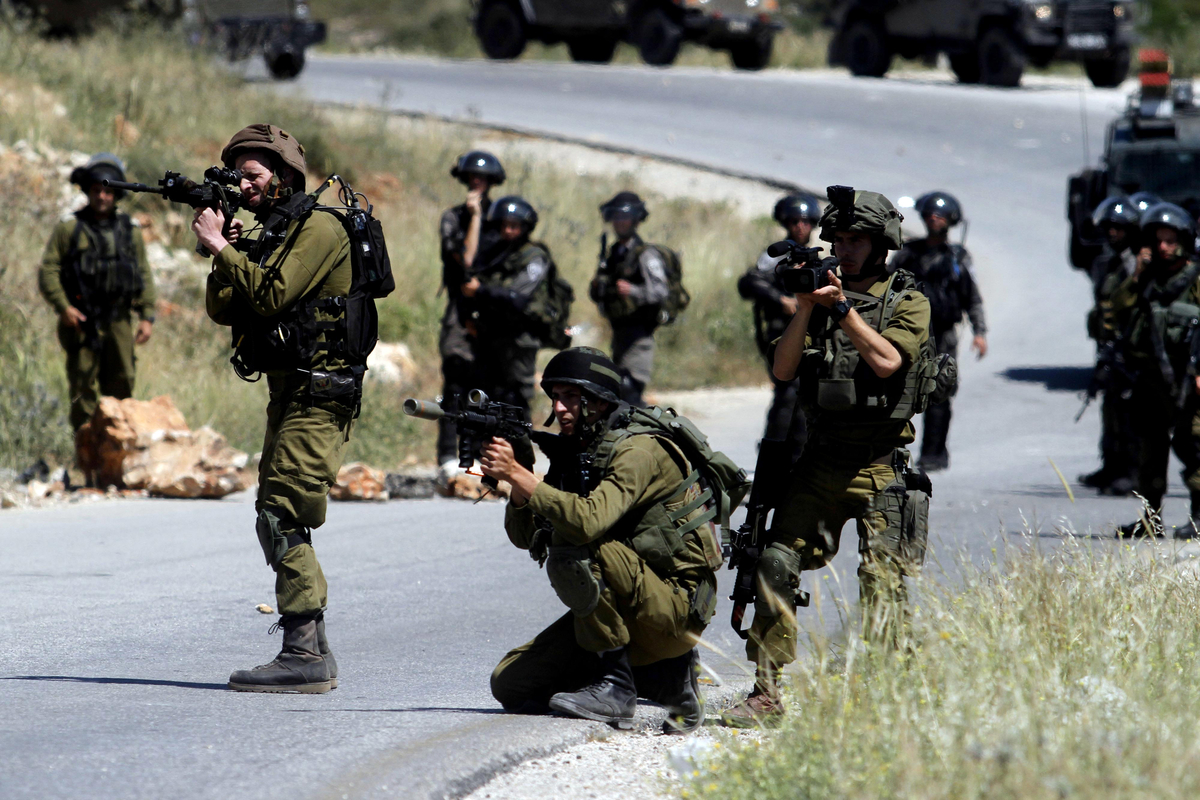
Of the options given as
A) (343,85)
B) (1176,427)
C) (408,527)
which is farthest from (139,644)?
(343,85)

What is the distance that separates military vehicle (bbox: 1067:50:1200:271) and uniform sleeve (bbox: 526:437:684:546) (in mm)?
10010

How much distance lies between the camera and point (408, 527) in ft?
29.8

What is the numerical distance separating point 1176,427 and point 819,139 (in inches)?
639

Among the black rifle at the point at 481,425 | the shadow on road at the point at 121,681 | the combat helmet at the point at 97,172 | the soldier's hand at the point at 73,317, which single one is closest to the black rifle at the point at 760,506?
the black rifle at the point at 481,425

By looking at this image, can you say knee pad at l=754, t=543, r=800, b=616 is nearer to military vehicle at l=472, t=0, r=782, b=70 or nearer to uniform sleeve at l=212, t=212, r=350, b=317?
uniform sleeve at l=212, t=212, r=350, b=317

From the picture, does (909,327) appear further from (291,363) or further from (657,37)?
(657,37)

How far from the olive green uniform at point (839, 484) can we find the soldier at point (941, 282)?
5.64m

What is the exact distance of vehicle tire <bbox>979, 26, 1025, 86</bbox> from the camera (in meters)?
26.1

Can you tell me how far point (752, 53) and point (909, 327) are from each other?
86.2 ft

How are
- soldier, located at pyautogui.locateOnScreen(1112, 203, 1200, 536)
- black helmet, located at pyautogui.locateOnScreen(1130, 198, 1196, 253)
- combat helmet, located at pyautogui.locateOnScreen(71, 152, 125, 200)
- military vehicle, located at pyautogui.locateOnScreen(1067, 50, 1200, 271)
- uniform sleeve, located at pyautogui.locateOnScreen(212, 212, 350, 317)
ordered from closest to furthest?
uniform sleeve, located at pyautogui.locateOnScreen(212, 212, 350, 317), soldier, located at pyautogui.locateOnScreen(1112, 203, 1200, 536), black helmet, located at pyautogui.locateOnScreen(1130, 198, 1196, 253), combat helmet, located at pyautogui.locateOnScreen(71, 152, 125, 200), military vehicle, located at pyautogui.locateOnScreen(1067, 50, 1200, 271)

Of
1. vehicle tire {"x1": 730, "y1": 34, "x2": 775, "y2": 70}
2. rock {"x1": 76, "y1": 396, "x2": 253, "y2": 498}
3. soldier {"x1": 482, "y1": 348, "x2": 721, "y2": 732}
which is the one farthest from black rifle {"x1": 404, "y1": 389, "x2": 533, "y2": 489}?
vehicle tire {"x1": 730, "y1": 34, "x2": 775, "y2": 70}

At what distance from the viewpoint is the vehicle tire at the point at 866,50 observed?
2841cm

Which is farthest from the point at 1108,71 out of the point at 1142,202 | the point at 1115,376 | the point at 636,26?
the point at 1115,376

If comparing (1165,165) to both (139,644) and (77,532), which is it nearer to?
(77,532)
